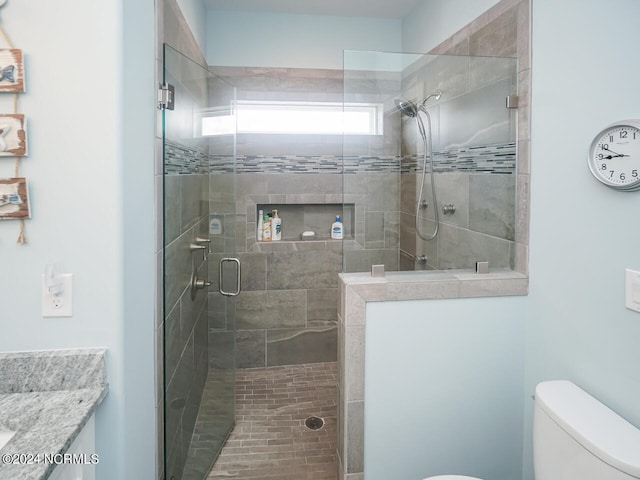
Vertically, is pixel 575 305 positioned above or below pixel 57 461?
above

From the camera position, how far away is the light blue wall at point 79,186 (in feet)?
4.13

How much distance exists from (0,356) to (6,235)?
1.15ft

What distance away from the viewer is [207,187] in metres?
2.37

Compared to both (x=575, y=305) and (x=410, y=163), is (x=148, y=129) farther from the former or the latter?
(x=575, y=305)

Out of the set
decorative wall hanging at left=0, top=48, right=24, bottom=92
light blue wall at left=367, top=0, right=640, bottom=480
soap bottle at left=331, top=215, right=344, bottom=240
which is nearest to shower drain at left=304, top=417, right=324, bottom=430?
Result: light blue wall at left=367, top=0, right=640, bottom=480

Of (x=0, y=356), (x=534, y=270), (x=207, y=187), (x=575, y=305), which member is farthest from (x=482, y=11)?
(x=0, y=356)

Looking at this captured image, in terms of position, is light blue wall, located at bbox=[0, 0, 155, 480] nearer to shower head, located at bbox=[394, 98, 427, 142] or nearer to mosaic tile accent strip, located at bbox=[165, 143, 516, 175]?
mosaic tile accent strip, located at bbox=[165, 143, 516, 175]

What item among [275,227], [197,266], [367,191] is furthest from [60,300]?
[275,227]

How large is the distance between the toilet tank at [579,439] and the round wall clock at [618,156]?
0.73m

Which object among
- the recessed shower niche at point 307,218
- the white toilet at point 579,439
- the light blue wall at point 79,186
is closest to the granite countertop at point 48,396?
the light blue wall at point 79,186

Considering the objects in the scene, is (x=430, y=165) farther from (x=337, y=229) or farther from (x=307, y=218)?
(x=307, y=218)

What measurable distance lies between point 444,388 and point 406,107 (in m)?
1.34

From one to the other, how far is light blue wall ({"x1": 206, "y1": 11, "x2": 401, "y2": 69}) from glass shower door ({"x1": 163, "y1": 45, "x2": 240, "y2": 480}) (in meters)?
1.09

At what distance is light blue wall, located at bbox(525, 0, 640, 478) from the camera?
144 cm
